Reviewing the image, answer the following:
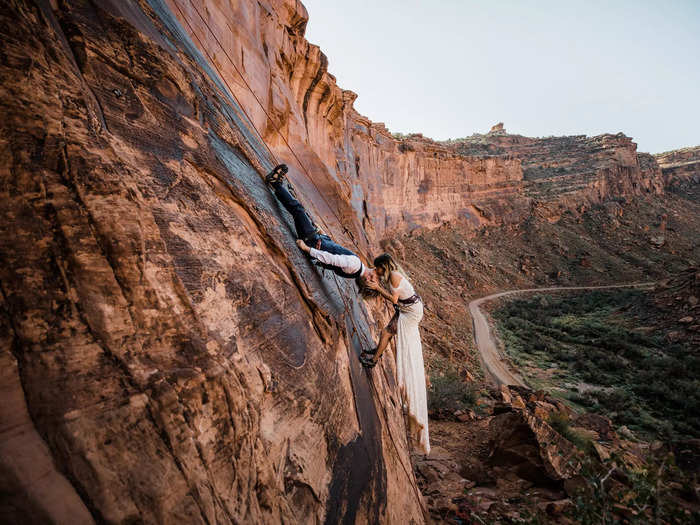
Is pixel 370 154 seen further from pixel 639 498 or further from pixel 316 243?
pixel 639 498

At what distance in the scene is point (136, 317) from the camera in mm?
1397

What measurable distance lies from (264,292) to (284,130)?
631cm

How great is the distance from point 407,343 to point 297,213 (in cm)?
202

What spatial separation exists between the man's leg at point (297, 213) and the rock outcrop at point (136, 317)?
966 millimetres

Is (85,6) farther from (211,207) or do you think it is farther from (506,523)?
(506,523)

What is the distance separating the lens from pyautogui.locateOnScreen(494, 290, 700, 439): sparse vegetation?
880 centimetres

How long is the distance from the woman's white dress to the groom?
1.69ft

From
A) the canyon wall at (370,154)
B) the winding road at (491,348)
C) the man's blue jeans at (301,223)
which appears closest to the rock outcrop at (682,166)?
the canyon wall at (370,154)

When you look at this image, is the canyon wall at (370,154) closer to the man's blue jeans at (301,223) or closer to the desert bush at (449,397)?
the man's blue jeans at (301,223)

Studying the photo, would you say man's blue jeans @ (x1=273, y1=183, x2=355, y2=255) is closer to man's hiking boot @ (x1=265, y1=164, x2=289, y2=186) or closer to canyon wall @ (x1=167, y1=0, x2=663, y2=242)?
man's hiking boot @ (x1=265, y1=164, x2=289, y2=186)

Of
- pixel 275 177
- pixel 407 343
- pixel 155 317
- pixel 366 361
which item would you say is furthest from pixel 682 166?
pixel 155 317

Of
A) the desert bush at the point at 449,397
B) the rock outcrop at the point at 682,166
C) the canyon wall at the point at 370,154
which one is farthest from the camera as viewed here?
the rock outcrop at the point at 682,166

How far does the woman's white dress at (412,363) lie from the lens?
3482 mm

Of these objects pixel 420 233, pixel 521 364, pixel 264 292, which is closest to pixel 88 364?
pixel 264 292
